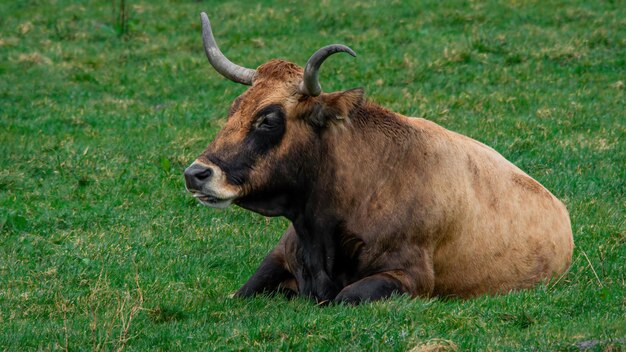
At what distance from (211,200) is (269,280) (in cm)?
102

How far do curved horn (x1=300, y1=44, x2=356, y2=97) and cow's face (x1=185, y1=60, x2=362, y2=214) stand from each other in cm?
9

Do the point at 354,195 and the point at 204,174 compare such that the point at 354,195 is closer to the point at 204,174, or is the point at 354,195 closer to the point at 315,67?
the point at 315,67

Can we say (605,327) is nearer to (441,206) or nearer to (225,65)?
(441,206)

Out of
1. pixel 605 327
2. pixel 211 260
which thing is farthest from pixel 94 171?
pixel 605 327

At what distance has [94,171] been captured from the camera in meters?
13.3

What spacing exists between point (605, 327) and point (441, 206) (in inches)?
69.8

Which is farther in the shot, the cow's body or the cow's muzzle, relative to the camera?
the cow's body

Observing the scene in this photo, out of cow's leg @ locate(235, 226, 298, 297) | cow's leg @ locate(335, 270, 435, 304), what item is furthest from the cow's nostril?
cow's leg @ locate(335, 270, 435, 304)

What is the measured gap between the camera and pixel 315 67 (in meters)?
8.58

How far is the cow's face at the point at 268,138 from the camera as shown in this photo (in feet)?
28.1

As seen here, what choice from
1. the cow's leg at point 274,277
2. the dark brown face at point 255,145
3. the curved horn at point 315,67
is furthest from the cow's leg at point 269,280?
the curved horn at point 315,67

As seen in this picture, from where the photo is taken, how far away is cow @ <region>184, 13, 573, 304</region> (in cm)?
867

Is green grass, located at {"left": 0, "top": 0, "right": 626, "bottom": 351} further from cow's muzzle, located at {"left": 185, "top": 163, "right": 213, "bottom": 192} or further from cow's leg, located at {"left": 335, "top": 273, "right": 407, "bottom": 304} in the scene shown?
cow's muzzle, located at {"left": 185, "top": 163, "right": 213, "bottom": 192}

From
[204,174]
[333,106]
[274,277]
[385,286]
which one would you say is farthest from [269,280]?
[333,106]
